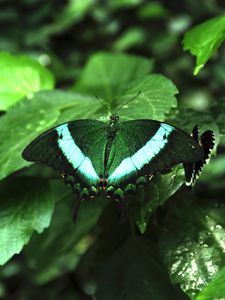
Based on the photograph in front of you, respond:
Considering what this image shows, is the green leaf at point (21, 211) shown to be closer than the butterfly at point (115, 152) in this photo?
No

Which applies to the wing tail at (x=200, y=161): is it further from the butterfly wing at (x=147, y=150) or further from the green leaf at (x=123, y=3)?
the green leaf at (x=123, y=3)

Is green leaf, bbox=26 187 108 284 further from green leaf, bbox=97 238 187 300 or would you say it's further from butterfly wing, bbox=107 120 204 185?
butterfly wing, bbox=107 120 204 185

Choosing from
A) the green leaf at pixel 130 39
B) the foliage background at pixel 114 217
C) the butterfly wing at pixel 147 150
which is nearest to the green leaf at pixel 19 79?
the foliage background at pixel 114 217

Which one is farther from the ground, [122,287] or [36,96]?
[36,96]

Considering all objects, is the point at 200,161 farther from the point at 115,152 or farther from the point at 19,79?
the point at 19,79

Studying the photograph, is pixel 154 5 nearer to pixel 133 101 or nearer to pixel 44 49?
pixel 44 49

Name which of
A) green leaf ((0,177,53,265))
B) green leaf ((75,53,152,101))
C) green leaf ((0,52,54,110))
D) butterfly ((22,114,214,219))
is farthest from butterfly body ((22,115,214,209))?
green leaf ((75,53,152,101))

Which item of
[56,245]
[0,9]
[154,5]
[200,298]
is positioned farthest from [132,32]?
[200,298]

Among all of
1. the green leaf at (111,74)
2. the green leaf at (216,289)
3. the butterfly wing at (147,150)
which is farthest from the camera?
the green leaf at (111,74)

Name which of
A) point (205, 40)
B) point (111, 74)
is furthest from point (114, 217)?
point (111, 74)
